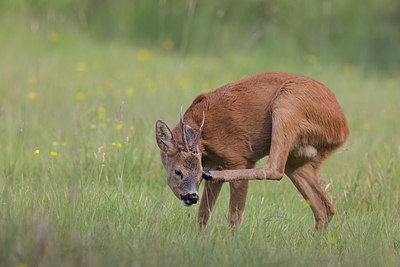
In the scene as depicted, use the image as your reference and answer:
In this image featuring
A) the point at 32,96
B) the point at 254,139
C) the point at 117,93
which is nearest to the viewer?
the point at 254,139

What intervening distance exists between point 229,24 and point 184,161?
896 cm

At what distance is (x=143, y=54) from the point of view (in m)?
11.8

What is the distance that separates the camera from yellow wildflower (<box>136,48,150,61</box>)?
37.3 feet

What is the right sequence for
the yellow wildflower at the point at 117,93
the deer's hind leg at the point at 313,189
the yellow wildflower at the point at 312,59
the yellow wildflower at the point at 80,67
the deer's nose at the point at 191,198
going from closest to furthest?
the deer's nose at the point at 191,198 → the deer's hind leg at the point at 313,189 → the yellow wildflower at the point at 117,93 → the yellow wildflower at the point at 80,67 → the yellow wildflower at the point at 312,59

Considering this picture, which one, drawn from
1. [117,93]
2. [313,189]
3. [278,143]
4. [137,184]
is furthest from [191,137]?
[117,93]

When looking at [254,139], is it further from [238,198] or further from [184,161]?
[184,161]

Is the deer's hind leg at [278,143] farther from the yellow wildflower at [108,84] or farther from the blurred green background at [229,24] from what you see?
the blurred green background at [229,24]

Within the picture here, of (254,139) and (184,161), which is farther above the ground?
(254,139)

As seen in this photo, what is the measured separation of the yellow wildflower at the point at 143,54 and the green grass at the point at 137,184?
49 centimetres

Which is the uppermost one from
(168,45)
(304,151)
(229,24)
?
(229,24)

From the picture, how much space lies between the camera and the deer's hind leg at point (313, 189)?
484cm

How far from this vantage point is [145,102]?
8039 mm

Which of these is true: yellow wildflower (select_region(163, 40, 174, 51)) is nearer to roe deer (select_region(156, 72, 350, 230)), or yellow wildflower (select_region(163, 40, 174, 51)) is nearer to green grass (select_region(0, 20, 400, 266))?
green grass (select_region(0, 20, 400, 266))

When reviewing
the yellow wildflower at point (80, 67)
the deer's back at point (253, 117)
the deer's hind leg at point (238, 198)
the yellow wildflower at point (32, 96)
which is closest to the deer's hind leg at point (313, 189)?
the deer's back at point (253, 117)
